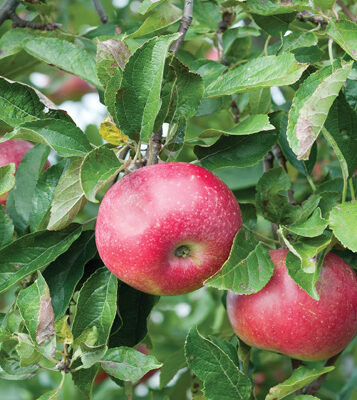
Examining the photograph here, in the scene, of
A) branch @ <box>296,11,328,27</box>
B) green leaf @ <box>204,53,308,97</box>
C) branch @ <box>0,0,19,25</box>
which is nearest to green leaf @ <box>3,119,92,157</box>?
green leaf @ <box>204,53,308,97</box>

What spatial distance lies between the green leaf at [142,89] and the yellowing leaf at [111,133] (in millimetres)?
36

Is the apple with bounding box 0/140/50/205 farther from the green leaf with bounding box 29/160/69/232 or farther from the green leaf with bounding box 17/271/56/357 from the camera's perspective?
the green leaf with bounding box 17/271/56/357

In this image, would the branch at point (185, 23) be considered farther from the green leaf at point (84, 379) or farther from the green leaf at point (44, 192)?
the green leaf at point (84, 379)

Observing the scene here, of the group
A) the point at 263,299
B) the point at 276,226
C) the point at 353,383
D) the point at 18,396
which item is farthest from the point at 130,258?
the point at 18,396

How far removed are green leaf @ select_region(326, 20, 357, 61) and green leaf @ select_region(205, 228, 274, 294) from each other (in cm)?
38

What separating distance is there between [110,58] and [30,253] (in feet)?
1.31

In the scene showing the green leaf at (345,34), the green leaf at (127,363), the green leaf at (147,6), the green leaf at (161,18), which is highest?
the green leaf at (147,6)

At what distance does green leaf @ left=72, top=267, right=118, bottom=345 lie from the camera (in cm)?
106

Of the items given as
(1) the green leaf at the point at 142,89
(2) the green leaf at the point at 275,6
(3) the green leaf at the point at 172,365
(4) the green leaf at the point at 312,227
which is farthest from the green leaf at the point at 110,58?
(3) the green leaf at the point at 172,365

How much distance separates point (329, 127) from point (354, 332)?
1.31 ft

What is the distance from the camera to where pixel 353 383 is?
164 centimetres

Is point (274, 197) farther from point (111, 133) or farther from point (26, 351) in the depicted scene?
point (26, 351)

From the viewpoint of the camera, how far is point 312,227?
1.01 metres

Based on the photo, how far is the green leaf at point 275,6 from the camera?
1.15m
